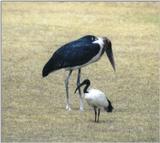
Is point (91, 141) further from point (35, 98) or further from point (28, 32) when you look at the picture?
point (28, 32)

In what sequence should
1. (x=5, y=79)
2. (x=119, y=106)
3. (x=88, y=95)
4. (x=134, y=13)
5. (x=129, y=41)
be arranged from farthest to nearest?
(x=134, y=13) → (x=129, y=41) → (x=5, y=79) → (x=119, y=106) → (x=88, y=95)

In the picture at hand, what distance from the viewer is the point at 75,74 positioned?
1727 centimetres

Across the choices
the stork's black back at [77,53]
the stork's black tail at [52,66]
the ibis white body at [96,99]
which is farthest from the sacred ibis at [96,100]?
the stork's black tail at [52,66]

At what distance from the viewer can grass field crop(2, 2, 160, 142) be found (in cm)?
1238

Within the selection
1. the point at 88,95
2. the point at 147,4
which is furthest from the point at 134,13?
the point at 88,95

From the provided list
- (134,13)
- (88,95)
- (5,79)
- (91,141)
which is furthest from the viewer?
(134,13)

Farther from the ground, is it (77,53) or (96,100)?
(77,53)

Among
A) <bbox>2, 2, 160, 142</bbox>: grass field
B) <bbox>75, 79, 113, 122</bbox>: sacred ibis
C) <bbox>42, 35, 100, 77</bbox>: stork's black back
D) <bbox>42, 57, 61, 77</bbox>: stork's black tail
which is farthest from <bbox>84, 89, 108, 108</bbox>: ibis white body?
<bbox>42, 57, 61, 77</bbox>: stork's black tail

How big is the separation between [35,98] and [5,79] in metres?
1.97

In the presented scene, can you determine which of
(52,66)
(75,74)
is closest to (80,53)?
(52,66)

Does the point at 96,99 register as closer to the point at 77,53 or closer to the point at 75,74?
the point at 77,53

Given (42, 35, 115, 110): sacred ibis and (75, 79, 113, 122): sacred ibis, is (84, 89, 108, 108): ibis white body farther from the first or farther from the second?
(42, 35, 115, 110): sacred ibis

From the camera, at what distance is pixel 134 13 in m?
25.9

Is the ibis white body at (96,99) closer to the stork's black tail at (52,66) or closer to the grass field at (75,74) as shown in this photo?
the grass field at (75,74)
